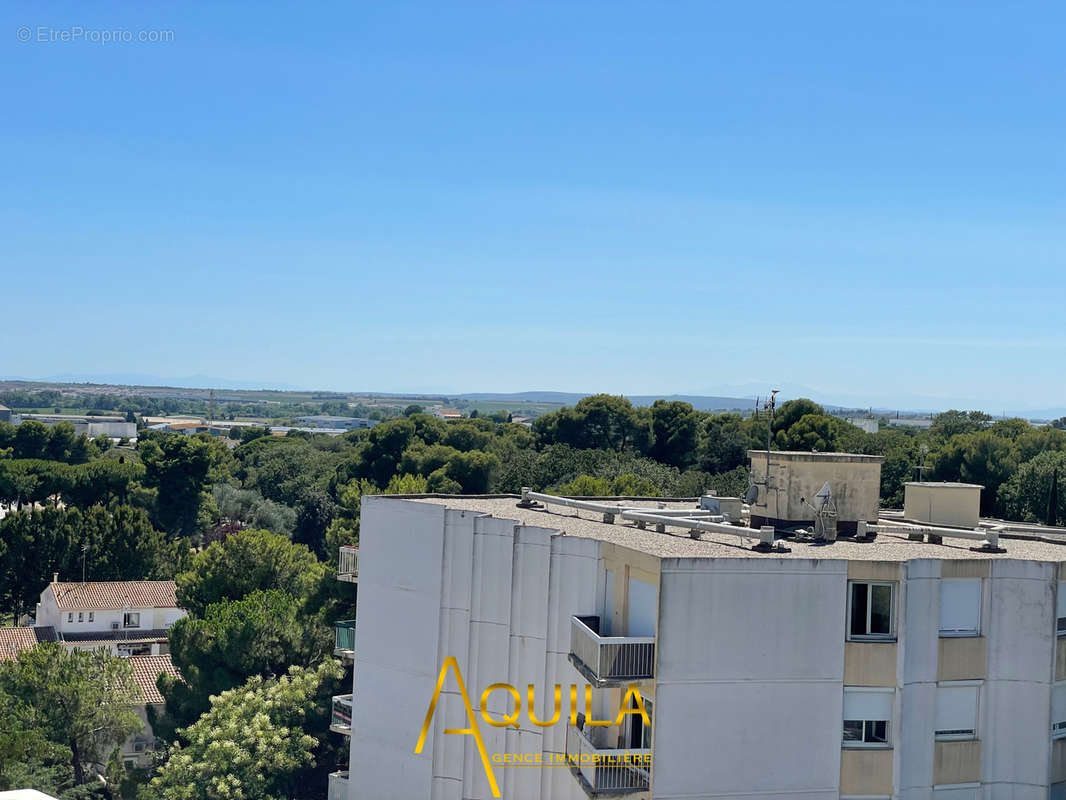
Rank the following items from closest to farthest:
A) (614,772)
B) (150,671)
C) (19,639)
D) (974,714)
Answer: (614,772) → (974,714) → (150,671) → (19,639)

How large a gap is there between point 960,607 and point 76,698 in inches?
1145

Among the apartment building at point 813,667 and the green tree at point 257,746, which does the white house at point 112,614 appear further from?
the apartment building at point 813,667

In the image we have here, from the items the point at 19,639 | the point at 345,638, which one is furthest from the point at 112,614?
the point at 345,638

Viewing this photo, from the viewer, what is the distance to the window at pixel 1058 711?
18.5 metres

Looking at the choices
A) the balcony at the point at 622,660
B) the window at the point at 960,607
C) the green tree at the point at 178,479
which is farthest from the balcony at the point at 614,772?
the green tree at the point at 178,479

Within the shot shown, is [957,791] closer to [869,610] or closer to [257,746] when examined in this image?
[869,610]

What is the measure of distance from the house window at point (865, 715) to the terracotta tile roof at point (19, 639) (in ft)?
129

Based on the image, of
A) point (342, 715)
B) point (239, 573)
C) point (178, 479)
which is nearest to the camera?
point (342, 715)

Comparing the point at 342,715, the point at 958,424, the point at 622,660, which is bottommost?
the point at 342,715

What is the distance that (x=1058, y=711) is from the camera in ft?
61.1

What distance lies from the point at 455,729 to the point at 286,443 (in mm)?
106886

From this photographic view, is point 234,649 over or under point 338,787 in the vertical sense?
over

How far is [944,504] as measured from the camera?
24.5 metres

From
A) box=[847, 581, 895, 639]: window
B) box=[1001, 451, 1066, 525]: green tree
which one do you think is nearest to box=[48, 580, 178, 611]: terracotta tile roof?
box=[1001, 451, 1066, 525]: green tree
